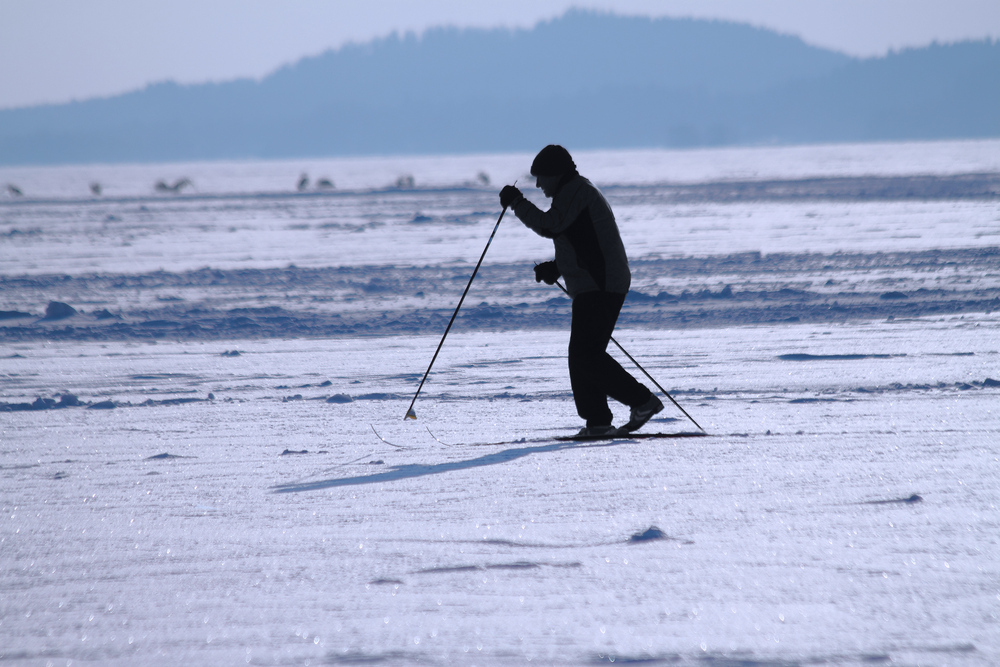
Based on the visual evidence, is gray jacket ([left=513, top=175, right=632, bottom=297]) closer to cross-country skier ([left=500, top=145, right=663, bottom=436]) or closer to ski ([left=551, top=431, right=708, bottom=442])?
cross-country skier ([left=500, top=145, right=663, bottom=436])

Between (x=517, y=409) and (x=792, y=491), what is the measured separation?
2.07 m

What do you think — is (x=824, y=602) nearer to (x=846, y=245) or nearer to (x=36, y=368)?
(x=36, y=368)

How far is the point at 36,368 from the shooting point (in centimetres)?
739

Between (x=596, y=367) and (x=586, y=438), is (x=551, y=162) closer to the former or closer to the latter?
(x=596, y=367)

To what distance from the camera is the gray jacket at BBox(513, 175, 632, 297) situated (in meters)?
4.85

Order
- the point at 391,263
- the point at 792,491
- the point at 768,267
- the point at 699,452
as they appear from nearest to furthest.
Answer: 1. the point at 792,491
2. the point at 699,452
3. the point at 768,267
4. the point at 391,263

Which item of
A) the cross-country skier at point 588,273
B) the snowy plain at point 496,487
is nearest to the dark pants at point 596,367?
the cross-country skier at point 588,273

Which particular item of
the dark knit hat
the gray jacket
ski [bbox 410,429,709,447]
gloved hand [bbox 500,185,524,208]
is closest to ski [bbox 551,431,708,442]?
ski [bbox 410,429,709,447]

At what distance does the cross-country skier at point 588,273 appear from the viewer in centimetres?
486

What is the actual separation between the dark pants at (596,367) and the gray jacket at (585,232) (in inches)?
3.2

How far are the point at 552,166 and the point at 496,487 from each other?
1.67 m

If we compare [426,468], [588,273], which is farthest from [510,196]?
[426,468]

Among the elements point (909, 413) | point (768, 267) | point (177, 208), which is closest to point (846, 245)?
point (768, 267)

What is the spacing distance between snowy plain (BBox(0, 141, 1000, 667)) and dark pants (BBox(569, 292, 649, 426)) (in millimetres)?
291
